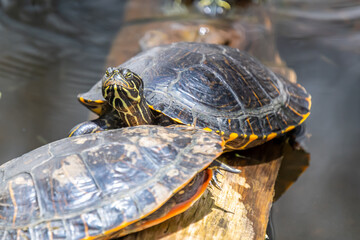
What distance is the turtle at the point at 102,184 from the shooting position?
1862 millimetres

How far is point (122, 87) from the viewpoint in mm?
2512

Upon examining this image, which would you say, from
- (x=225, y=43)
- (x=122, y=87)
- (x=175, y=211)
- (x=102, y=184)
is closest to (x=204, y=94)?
(x=122, y=87)

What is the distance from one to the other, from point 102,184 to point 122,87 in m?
0.79

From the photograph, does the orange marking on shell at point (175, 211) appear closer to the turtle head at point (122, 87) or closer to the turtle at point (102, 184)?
the turtle at point (102, 184)

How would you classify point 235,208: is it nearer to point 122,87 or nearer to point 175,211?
point 175,211

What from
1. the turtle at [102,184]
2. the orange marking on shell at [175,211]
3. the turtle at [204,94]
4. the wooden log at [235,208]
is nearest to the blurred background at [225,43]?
the wooden log at [235,208]

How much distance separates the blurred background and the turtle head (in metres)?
1.53

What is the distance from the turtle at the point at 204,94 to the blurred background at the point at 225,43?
827 mm

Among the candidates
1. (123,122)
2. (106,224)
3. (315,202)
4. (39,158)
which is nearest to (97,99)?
(123,122)

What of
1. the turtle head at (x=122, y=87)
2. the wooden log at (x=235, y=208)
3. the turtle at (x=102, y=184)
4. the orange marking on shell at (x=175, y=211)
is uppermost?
the turtle head at (x=122, y=87)

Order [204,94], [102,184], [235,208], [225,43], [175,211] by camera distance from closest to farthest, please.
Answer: [102,184], [175,211], [235,208], [204,94], [225,43]

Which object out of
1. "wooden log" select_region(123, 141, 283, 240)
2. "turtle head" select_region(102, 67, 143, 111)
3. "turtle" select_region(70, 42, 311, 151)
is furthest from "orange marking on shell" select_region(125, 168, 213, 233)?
"turtle head" select_region(102, 67, 143, 111)

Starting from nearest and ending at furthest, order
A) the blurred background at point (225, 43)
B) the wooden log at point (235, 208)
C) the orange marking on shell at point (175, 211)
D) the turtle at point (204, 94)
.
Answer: the orange marking on shell at point (175, 211) → the wooden log at point (235, 208) → the turtle at point (204, 94) → the blurred background at point (225, 43)

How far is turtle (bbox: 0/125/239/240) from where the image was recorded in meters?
1.86
